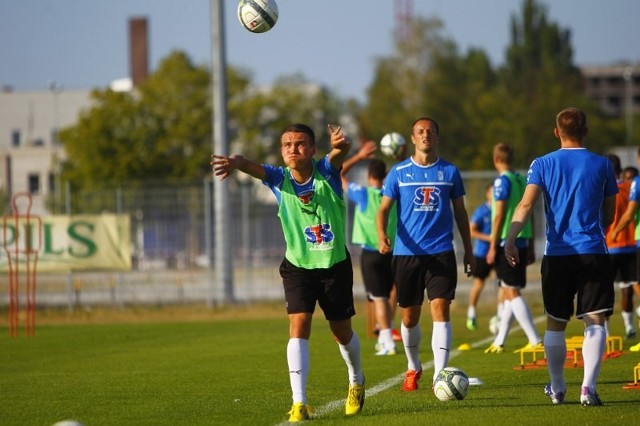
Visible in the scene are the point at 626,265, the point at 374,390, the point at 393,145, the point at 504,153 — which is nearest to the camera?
the point at 374,390

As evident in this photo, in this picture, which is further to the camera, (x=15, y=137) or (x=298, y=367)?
(x=15, y=137)

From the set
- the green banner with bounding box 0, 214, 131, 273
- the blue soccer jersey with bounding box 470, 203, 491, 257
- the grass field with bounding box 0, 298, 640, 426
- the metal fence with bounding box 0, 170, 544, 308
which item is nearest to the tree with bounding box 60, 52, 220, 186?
the metal fence with bounding box 0, 170, 544, 308

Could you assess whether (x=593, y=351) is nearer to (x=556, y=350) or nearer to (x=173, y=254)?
(x=556, y=350)

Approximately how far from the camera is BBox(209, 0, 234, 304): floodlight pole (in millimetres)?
25250

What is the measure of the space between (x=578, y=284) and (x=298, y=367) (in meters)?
2.26

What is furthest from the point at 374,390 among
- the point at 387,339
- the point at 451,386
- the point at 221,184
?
the point at 221,184

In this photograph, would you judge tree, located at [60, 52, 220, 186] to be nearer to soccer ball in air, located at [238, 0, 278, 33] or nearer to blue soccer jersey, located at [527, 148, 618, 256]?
soccer ball in air, located at [238, 0, 278, 33]

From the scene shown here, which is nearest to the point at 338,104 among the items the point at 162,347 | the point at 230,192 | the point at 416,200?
the point at 230,192

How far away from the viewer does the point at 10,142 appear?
3511 inches

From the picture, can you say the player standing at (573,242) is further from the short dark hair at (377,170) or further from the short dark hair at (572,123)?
the short dark hair at (377,170)

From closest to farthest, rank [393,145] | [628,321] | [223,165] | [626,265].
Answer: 1. [223,165]
2. [393,145]
3. [626,265]
4. [628,321]

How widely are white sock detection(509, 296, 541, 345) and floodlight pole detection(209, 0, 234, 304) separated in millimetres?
11916

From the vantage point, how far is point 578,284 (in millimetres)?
9055

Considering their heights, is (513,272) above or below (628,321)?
above
